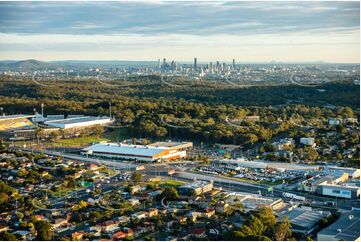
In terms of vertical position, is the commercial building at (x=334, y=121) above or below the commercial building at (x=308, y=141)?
above

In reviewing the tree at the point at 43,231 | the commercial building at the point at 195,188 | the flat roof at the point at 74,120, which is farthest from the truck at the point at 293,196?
the flat roof at the point at 74,120

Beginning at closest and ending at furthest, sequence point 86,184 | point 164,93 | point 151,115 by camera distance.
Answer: point 86,184 → point 151,115 → point 164,93

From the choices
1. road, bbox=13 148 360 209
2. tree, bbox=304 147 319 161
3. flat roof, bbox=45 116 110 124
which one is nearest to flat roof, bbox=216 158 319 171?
tree, bbox=304 147 319 161

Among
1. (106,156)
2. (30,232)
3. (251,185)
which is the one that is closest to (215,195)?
(251,185)

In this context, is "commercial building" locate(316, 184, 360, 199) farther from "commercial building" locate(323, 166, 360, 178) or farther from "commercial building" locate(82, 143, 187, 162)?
"commercial building" locate(82, 143, 187, 162)

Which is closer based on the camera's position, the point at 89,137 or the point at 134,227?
the point at 134,227

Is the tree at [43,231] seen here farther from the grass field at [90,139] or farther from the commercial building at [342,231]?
the grass field at [90,139]

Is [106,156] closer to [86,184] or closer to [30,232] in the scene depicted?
[86,184]
